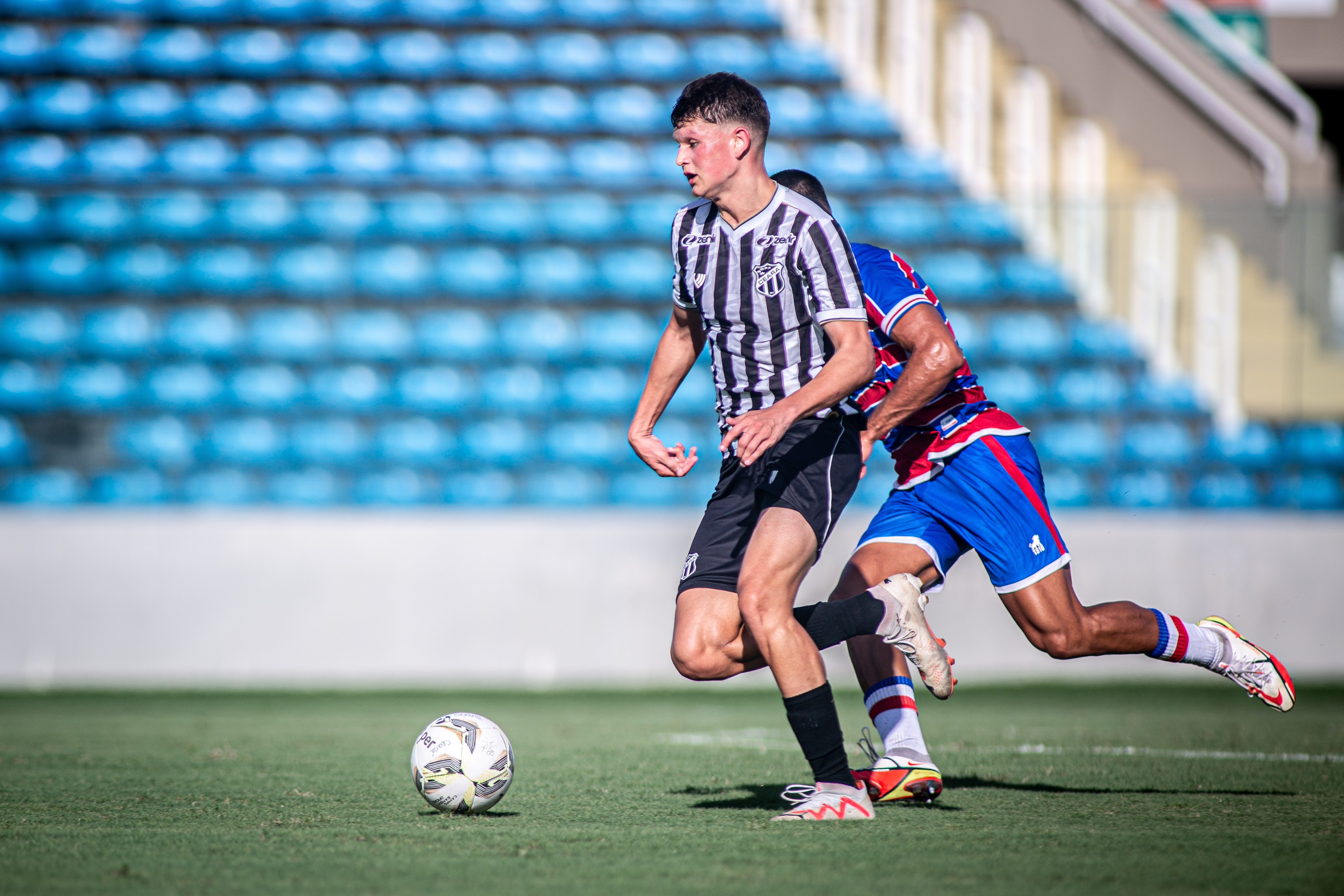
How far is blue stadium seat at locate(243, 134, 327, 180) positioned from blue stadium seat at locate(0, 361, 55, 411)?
10.3 feet

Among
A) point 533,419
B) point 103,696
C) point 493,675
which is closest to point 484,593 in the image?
point 493,675

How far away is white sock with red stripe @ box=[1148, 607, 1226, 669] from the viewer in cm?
456

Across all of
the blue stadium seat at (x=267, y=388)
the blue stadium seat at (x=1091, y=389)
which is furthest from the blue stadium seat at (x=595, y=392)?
the blue stadium seat at (x=1091, y=389)

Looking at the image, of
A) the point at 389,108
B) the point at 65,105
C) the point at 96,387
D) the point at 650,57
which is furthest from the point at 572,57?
the point at 96,387

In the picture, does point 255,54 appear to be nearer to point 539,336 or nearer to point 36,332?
point 36,332

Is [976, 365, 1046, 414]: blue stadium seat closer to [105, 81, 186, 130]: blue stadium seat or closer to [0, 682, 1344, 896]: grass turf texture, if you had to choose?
[0, 682, 1344, 896]: grass turf texture

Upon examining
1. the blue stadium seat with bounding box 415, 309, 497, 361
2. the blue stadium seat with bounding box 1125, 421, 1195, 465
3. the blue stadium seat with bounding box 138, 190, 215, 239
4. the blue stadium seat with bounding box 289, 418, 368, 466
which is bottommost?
the blue stadium seat with bounding box 1125, 421, 1195, 465

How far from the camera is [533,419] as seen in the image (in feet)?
32.0

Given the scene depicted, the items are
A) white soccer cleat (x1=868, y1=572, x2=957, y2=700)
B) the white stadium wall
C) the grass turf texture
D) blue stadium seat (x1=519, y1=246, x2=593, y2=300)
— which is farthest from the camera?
blue stadium seat (x1=519, y1=246, x2=593, y2=300)

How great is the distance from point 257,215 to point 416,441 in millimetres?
2486

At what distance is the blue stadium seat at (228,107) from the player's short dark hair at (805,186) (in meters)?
9.29

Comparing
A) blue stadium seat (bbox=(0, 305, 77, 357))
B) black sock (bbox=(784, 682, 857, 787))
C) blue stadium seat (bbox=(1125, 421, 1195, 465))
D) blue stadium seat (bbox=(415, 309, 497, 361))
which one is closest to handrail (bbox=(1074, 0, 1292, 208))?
blue stadium seat (bbox=(1125, 421, 1195, 465))

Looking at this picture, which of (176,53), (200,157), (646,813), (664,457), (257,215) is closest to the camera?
(664,457)

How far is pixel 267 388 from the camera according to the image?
997 cm
